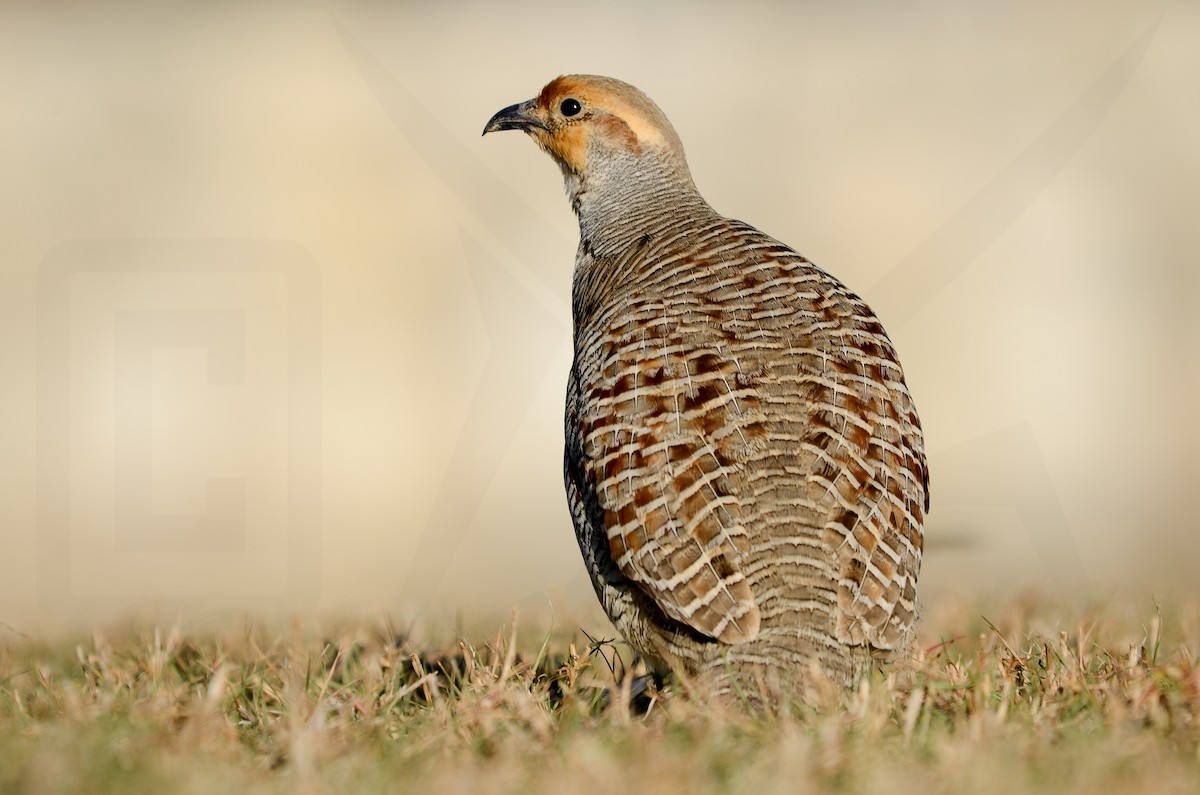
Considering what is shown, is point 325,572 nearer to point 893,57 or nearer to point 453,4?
point 453,4

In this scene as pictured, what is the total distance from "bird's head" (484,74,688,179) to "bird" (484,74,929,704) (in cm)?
161

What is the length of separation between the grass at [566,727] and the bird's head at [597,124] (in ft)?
9.25

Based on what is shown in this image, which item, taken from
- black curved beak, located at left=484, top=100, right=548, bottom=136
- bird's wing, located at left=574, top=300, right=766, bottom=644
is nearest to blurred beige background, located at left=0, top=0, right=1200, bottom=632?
black curved beak, located at left=484, top=100, right=548, bottom=136

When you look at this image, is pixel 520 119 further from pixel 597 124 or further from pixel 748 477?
pixel 748 477

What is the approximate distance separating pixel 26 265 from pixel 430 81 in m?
4.30

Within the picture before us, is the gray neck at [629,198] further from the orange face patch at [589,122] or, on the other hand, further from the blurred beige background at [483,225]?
the blurred beige background at [483,225]

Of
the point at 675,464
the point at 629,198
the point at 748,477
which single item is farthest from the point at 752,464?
the point at 629,198

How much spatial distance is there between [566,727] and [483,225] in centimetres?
949

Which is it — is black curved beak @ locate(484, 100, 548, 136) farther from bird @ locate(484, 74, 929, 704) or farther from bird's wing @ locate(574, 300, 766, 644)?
bird's wing @ locate(574, 300, 766, 644)

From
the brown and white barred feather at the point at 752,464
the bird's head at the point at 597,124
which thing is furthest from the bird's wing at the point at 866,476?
the bird's head at the point at 597,124

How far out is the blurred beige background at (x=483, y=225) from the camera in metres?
12.0

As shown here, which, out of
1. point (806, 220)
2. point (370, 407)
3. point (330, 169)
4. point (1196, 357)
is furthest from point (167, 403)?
point (1196, 357)

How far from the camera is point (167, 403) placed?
12.2 metres

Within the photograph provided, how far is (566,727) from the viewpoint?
11.8ft
